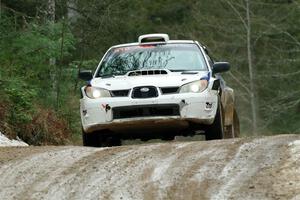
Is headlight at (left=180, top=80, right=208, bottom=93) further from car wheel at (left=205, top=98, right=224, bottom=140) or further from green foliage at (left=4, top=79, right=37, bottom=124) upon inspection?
green foliage at (left=4, top=79, right=37, bottom=124)

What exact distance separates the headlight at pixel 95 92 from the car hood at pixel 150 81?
63 millimetres

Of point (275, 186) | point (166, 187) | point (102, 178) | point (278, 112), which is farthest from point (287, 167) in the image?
point (278, 112)

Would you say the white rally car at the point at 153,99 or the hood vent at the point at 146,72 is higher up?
the hood vent at the point at 146,72

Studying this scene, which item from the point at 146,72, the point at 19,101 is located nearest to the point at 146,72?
the point at 146,72

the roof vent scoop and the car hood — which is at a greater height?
the roof vent scoop

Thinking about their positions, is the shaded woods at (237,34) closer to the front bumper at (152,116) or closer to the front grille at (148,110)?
the front bumper at (152,116)

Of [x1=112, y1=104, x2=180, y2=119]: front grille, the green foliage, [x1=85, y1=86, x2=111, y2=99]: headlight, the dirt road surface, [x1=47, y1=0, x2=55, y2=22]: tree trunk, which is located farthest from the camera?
[x1=47, y1=0, x2=55, y2=22]: tree trunk

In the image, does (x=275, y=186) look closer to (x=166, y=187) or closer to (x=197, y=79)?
(x=166, y=187)

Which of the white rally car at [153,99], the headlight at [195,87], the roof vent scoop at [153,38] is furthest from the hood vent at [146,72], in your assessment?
the roof vent scoop at [153,38]

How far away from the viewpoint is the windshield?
1187 cm

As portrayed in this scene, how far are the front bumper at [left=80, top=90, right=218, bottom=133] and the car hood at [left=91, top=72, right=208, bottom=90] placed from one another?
0.66 feet

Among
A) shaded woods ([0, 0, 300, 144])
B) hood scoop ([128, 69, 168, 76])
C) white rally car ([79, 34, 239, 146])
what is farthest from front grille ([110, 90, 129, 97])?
shaded woods ([0, 0, 300, 144])

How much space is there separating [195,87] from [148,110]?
2.41 feet

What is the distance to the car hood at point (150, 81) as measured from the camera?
10.8 m
